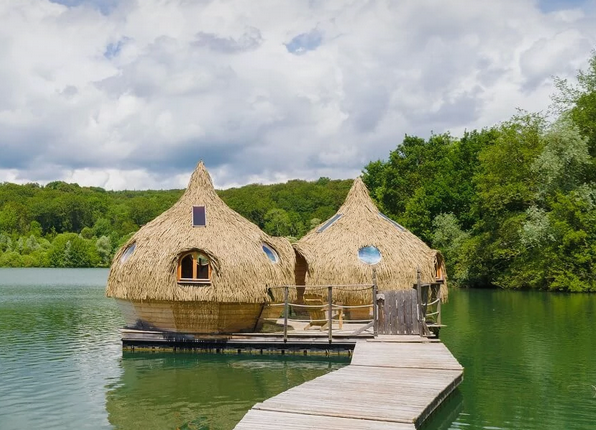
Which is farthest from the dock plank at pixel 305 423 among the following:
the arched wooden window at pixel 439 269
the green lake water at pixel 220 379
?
the arched wooden window at pixel 439 269

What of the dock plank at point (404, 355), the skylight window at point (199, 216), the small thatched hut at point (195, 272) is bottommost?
the dock plank at point (404, 355)

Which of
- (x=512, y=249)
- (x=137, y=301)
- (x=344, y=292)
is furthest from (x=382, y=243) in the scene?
(x=512, y=249)

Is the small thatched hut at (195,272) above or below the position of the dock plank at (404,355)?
above

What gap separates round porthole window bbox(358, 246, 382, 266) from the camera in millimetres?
23922

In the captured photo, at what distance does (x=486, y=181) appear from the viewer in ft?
170

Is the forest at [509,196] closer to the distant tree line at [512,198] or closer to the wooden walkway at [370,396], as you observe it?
the distant tree line at [512,198]

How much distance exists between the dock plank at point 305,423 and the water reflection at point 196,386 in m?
2.15

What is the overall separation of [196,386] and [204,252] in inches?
206

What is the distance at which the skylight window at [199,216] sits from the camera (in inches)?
832

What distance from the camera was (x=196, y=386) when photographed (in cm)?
1577

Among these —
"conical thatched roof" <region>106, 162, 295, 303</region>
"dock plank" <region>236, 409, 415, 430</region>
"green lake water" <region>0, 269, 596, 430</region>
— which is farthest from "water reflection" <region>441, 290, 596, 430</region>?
"conical thatched roof" <region>106, 162, 295, 303</region>

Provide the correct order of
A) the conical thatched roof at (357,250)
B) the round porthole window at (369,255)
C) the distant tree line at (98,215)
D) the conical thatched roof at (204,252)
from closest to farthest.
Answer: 1. the conical thatched roof at (204,252)
2. the conical thatched roof at (357,250)
3. the round porthole window at (369,255)
4. the distant tree line at (98,215)

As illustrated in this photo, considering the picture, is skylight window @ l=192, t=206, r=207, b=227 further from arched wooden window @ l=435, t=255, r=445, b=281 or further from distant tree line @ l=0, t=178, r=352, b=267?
distant tree line @ l=0, t=178, r=352, b=267

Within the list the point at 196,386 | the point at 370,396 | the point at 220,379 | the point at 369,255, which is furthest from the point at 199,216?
the point at 370,396
